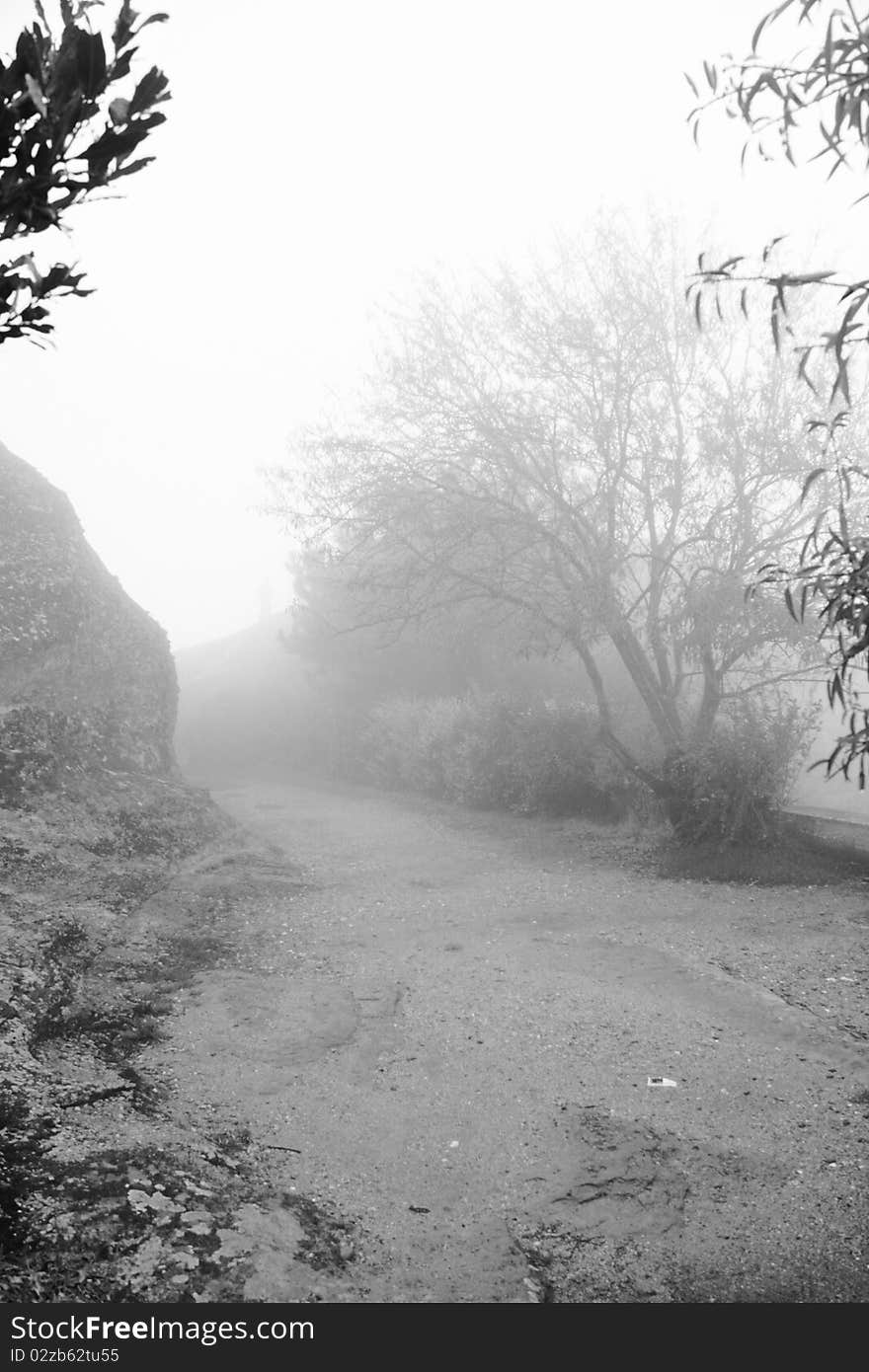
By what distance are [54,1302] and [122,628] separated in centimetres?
1856

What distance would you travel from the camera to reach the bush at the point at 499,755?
19.9m

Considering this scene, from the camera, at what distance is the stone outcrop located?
16.2m

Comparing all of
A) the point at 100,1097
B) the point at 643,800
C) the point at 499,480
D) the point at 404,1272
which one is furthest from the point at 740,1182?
the point at 499,480

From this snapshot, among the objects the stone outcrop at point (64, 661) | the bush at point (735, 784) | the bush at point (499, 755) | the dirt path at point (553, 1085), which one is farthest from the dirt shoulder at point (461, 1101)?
the bush at point (499, 755)

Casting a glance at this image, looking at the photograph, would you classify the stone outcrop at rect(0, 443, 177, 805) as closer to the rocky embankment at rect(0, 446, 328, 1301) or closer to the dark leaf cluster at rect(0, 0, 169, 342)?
the rocky embankment at rect(0, 446, 328, 1301)

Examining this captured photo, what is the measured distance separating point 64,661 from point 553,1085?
15.0m

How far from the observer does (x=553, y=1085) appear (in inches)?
298

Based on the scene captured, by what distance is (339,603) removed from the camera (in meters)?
29.4

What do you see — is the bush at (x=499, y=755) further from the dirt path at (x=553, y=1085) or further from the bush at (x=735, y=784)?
the dirt path at (x=553, y=1085)

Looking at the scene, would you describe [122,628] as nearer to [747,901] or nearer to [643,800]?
[643,800]

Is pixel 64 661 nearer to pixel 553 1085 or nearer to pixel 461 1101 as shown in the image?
pixel 461 1101

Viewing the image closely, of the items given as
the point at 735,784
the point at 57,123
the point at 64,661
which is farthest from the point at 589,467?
the point at 57,123

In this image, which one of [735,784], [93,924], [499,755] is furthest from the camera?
[499,755]

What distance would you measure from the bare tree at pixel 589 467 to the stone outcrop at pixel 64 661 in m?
5.75
